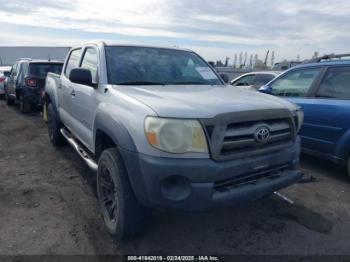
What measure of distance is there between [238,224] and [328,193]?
1.56 m

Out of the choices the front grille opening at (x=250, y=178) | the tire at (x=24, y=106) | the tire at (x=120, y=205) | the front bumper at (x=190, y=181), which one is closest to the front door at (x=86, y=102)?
the tire at (x=120, y=205)

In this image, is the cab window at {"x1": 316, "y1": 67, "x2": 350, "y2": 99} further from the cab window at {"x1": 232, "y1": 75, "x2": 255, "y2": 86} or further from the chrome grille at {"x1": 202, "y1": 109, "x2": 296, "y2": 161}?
the cab window at {"x1": 232, "y1": 75, "x2": 255, "y2": 86}

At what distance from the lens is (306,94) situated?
517 centimetres

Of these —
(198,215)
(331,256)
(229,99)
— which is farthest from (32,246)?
(331,256)

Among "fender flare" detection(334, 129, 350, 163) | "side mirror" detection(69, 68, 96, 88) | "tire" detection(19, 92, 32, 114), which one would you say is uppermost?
"side mirror" detection(69, 68, 96, 88)

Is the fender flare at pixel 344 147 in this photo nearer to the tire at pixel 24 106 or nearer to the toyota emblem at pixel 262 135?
the toyota emblem at pixel 262 135

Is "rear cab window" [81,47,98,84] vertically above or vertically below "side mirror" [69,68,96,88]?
above

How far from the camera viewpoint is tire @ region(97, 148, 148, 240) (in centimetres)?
289

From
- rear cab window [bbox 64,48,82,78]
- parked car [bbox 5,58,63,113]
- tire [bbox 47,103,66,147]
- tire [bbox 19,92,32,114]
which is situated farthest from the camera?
tire [bbox 19,92,32,114]

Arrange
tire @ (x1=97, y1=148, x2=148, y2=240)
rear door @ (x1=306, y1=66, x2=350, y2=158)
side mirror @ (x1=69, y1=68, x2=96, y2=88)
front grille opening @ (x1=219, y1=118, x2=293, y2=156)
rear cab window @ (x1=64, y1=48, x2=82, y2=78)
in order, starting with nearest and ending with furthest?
front grille opening @ (x1=219, y1=118, x2=293, y2=156) → tire @ (x1=97, y1=148, x2=148, y2=240) → side mirror @ (x1=69, y1=68, x2=96, y2=88) → rear door @ (x1=306, y1=66, x2=350, y2=158) → rear cab window @ (x1=64, y1=48, x2=82, y2=78)

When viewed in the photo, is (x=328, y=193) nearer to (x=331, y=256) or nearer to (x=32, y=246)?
(x=331, y=256)

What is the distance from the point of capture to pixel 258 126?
2922 mm

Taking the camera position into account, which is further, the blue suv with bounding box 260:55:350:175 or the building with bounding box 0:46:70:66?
the building with bounding box 0:46:70:66

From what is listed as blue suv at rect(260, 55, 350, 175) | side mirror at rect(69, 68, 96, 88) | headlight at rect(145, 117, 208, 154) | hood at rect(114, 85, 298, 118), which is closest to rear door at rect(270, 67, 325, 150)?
blue suv at rect(260, 55, 350, 175)
